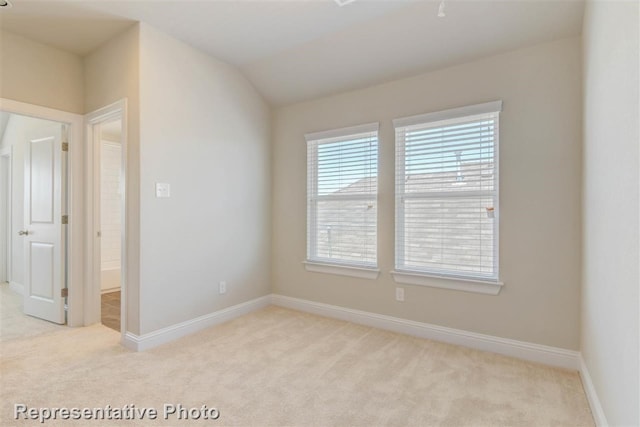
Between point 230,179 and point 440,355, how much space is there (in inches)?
103

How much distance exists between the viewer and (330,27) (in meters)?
2.81

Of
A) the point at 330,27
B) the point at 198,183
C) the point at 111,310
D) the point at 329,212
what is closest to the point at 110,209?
the point at 111,310

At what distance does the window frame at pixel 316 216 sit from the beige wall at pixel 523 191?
11cm

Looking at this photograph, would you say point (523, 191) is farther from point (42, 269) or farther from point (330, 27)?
point (42, 269)

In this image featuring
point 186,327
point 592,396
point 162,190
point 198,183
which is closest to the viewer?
point 592,396

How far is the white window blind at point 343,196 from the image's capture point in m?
3.39

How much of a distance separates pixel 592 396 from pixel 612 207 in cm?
118

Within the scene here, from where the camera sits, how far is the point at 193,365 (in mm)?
2447

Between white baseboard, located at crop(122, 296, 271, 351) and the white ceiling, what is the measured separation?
260 cm

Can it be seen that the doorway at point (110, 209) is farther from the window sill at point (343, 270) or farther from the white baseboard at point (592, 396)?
the white baseboard at point (592, 396)

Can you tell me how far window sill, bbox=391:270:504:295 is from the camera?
8.86 ft

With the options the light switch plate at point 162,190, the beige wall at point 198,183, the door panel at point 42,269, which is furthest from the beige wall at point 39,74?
the door panel at point 42,269

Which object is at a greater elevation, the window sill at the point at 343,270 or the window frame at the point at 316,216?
the window frame at the point at 316,216

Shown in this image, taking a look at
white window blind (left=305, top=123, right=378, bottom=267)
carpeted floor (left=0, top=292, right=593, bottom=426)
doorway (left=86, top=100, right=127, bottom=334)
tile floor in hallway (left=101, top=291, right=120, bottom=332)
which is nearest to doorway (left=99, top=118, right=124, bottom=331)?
doorway (left=86, top=100, right=127, bottom=334)
